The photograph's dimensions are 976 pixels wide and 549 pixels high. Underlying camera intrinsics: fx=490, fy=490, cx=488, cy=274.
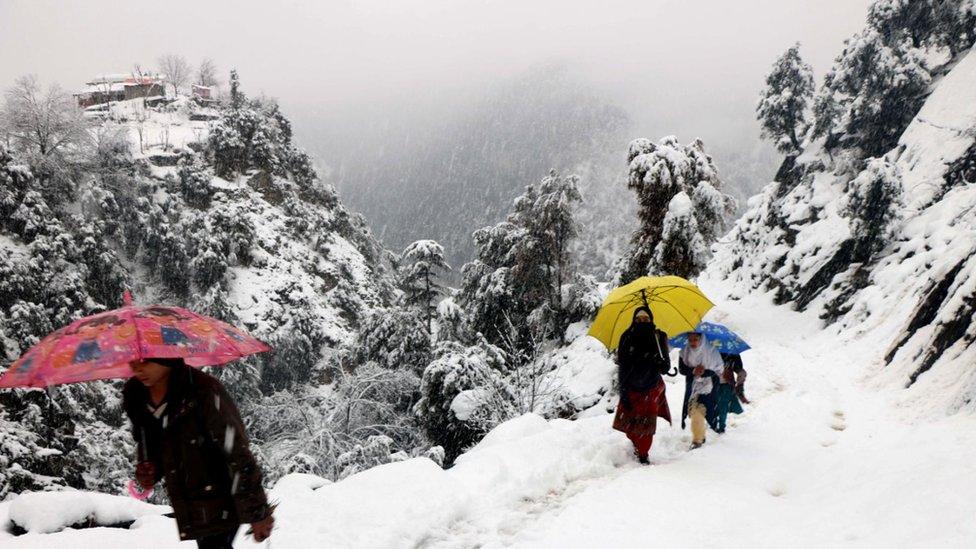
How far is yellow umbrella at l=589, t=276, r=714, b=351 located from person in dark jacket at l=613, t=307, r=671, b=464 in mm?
536

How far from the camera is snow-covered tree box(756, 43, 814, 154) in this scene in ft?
96.3

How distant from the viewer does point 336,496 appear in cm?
476

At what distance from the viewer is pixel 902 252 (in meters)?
15.7

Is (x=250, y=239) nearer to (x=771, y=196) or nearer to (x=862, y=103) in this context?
(x=771, y=196)

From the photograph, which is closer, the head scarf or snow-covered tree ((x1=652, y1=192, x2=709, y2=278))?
the head scarf

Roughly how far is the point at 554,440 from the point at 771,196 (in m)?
28.7

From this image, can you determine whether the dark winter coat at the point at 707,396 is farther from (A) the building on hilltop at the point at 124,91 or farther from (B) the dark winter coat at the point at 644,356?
(A) the building on hilltop at the point at 124,91

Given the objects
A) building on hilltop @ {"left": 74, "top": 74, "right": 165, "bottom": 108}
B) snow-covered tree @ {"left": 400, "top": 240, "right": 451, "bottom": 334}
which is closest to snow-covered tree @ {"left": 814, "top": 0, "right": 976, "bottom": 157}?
snow-covered tree @ {"left": 400, "top": 240, "right": 451, "bottom": 334}

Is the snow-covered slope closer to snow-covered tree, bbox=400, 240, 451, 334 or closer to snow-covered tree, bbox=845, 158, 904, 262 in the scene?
snow-covered tree, bbox=845, 158, 904, 262

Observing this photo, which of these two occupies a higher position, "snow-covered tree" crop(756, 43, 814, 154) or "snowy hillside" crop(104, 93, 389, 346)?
"snow-covered tree" crop(756, 43, 814, 154)

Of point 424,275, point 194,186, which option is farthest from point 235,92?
point 424,275

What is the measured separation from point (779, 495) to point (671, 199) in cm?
1307

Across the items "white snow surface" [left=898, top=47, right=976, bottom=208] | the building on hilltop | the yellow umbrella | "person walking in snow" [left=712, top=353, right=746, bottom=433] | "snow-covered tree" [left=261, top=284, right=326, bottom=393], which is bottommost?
"snow-covered tree" [left=261, top=284, right=326, bottom=393]

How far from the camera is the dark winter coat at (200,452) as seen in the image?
2670 millimetres
